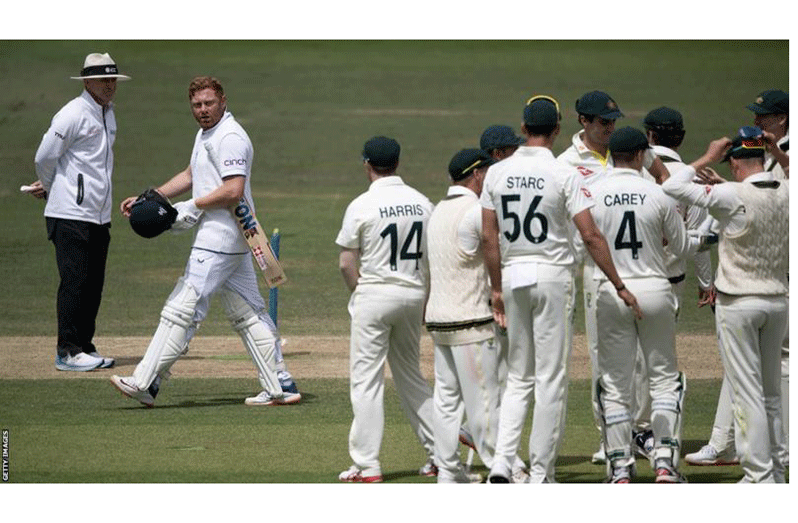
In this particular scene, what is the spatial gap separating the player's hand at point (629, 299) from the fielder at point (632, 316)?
0.05 meters

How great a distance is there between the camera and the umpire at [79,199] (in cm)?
1305

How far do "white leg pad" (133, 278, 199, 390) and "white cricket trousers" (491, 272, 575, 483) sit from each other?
120 inches

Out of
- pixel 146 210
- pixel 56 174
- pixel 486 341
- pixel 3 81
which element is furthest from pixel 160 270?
pixel 3 81

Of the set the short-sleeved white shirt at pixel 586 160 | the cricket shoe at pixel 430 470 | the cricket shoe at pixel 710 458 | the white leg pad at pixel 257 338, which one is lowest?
the cricket shoe at pixel 710 458

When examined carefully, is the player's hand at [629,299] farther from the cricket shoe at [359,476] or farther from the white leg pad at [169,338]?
the white leg pad at [169,338]

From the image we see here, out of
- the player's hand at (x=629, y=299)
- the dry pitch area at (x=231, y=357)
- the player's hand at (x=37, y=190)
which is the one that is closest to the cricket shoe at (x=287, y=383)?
the dry pitch area at (x=231, y=357)

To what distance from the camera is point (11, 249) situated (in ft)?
65.9

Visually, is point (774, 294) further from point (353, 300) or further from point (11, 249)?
point (11, 249)

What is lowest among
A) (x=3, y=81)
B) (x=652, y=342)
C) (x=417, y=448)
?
(x=417, y=448)

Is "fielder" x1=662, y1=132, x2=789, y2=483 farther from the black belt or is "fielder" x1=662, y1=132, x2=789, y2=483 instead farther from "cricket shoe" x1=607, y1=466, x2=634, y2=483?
the black belt

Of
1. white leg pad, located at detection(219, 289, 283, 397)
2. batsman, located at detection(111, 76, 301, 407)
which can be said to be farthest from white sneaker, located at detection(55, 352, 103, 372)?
white leg pad, located at detection(219, 289, 283, 397)

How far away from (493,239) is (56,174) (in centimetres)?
524

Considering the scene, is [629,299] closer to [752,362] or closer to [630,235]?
[630,235]

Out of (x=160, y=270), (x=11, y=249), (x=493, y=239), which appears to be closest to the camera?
(x=493, y=239)
